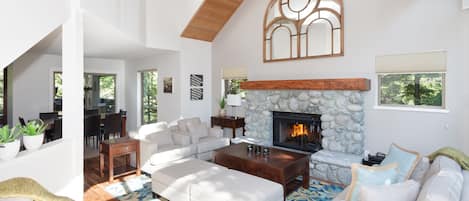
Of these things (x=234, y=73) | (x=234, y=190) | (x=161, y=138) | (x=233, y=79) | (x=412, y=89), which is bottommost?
(x=234, y=190)

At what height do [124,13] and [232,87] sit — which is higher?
[124,13]

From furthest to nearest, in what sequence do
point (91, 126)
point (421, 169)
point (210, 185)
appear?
point (91, 126) < point (210, 185) < point (421, 169)

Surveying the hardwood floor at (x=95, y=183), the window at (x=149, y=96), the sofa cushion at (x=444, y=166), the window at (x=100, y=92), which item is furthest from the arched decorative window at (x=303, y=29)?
the window at (x=100, y=92)

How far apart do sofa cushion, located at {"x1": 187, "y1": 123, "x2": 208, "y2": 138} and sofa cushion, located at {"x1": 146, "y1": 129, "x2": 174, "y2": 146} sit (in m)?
0.44

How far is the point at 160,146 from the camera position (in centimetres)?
476

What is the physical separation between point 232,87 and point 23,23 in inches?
197

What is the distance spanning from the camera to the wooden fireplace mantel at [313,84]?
175 inches

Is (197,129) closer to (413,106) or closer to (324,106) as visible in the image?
(324,106)

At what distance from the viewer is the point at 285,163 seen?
3.66 metres

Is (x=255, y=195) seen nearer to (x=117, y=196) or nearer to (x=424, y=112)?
(x=117, y=196)

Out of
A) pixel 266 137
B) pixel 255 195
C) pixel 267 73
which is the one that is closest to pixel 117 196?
pixel 255 195

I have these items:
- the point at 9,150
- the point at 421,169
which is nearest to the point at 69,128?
the point at 9,150

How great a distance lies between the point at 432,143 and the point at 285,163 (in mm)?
2504

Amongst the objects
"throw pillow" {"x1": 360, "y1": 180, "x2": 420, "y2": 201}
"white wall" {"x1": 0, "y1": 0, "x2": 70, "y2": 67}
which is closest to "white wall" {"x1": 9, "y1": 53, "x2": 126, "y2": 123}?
"white wall" {"x1": 0, "y1": 0, "x2": 70, "y2": 67}
